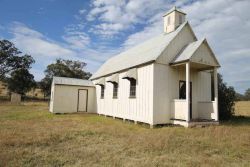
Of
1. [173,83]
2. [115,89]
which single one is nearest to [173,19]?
[173,83]

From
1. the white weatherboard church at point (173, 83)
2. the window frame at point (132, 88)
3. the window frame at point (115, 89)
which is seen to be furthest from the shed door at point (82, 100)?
the window frame at point (132, 88)

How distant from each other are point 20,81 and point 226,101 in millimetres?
44886

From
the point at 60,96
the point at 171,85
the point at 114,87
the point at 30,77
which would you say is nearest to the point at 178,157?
the point at 171,85

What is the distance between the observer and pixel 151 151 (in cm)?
637

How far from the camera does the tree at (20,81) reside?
47562 millimetres

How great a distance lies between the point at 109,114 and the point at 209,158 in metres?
11.6

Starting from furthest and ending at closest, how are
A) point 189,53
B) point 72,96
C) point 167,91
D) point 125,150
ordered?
point 72,96 < point 167,91 < point 189,53 < point 125,150

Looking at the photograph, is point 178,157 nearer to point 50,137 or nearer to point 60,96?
point 50,137

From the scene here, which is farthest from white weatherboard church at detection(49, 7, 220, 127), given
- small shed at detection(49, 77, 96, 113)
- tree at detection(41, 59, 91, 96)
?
tree at detection(41, 59, 91, 96)

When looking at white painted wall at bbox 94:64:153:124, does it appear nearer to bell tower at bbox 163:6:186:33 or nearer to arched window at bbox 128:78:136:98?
arched window at bbox 128:78:136:98

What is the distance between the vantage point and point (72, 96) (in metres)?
19.9

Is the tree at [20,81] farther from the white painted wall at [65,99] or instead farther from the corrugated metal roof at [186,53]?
the corrugated metal roof at [186,53]

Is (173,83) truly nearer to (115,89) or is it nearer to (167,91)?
(167,91)

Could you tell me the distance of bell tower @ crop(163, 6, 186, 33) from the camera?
1430 cm
